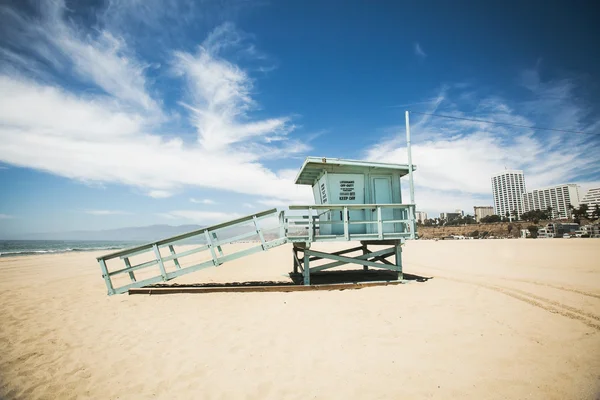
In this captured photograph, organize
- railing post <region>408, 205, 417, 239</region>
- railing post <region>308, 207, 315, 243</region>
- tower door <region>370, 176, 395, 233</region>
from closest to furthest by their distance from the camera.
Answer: railing post <region>308, 207, 315, 243</region> < railing post <region>408, 205, 417, 239</region> < tower door <region>370, 176, 395, 233</region>

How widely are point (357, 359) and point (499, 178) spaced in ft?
793

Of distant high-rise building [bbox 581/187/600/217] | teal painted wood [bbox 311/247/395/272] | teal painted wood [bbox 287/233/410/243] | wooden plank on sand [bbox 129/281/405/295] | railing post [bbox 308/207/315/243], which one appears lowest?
wooden plank on sand [bbox 129/281/405/295]

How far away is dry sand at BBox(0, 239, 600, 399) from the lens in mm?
4016

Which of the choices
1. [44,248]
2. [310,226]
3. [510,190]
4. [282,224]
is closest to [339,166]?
[310,226]

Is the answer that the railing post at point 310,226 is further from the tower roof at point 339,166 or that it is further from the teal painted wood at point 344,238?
the tower roof at point 339,166

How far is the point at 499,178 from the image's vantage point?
198 meters

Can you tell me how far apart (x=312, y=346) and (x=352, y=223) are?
17.2 ft

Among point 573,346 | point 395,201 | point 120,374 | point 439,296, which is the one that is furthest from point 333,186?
point 120,374

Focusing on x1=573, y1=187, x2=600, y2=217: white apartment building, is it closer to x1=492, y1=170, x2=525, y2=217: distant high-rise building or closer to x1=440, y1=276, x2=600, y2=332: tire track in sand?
x1=492, y1=170, x2=525, y2=217: distant high-rise building

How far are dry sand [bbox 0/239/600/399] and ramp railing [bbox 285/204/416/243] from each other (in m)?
2.00

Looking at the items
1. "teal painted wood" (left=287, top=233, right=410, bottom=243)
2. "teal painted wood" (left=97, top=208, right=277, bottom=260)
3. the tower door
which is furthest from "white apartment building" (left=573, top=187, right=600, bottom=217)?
"teal painted wood" (left=97, top=208, right=277, bottom=260)

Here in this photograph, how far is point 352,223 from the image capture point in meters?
9.86

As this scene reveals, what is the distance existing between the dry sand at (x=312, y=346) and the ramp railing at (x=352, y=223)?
2.00 meters

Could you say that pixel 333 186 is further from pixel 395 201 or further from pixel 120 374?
pixel 120 374
